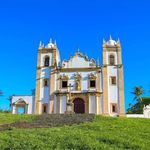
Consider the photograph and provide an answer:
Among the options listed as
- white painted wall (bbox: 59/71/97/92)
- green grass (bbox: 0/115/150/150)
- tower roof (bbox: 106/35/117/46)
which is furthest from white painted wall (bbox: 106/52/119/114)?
green grass (bbox: 0/115/150/150)

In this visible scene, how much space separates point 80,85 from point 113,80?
4.33 m

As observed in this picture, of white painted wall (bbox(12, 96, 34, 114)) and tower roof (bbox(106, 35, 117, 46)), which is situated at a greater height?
tower roof (bbox(106, 35, 117, 46))

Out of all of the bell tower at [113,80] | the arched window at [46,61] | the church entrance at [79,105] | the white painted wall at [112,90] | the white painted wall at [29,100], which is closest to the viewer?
the bell tower at [113,80]

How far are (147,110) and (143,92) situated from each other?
68.6 feet

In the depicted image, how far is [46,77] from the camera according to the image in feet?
139

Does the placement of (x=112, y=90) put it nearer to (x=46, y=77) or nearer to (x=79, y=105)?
(x=79, y=105)

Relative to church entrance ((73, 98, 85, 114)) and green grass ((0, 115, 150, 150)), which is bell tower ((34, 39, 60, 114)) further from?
green grass ((0, 115, 150, 150))

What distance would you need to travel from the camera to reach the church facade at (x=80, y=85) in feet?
130

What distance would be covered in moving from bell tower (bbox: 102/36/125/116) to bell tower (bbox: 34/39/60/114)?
675 cm

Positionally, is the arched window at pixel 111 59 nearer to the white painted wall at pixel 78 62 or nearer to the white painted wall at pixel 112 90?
the white painted wall at pixel 112 90

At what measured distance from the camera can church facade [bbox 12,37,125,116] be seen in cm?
3975

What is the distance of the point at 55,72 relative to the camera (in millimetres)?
42188

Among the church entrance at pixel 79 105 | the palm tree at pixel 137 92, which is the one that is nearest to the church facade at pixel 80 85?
the church entrance at pixel 79 105

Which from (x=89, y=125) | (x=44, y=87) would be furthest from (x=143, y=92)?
(x=89, y=125)
